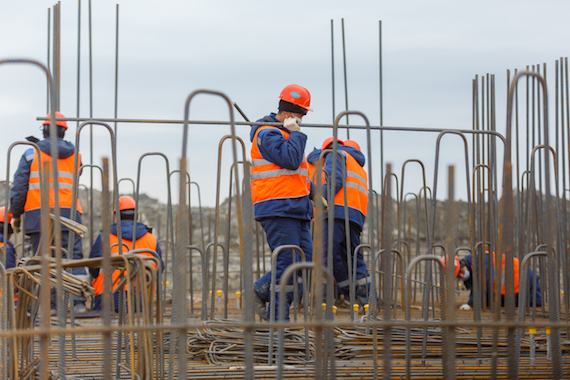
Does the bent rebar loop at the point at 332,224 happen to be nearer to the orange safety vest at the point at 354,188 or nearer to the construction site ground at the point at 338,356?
the construction site ground at the point at 338,356

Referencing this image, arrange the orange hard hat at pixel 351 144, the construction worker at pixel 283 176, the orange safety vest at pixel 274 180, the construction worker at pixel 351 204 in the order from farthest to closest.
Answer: the orange hard hat at pixel 351 144, the construction worker at pixel 351 204, the orange safety vest at pixel 274 180, the construction worker at pixel 283 176

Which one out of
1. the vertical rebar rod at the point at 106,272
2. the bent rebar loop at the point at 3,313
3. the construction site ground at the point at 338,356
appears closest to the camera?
the vertical rebar rod at the point at 106,272

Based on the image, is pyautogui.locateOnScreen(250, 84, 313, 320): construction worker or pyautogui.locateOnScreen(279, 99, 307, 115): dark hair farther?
pyautogui.locateOnScreen(279, 99, 307, 115): dark hair

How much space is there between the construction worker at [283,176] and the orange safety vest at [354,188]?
4.55 feet

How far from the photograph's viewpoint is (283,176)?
5086mm

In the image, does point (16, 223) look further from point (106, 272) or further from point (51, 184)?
point (106, 272)

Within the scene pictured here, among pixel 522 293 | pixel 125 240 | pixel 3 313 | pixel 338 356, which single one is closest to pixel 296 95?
pixel 338 356

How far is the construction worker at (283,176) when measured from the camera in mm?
4930

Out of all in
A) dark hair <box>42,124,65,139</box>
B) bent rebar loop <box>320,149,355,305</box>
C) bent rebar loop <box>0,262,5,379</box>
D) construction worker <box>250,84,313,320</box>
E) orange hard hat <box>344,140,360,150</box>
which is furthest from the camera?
orange hard hat <box>344,140,360,150</box>

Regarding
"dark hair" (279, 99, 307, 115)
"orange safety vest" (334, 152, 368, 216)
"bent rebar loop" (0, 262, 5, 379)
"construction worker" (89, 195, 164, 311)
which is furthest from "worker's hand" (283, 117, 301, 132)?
"bent rebar loop" (0, 262, 5, 379)

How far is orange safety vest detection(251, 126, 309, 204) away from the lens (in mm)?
5070

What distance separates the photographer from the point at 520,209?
22.1 ft

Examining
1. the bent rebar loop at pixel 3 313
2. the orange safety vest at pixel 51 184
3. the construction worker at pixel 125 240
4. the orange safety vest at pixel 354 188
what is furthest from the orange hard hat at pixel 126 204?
the bent rebar loop at pixel 3 313

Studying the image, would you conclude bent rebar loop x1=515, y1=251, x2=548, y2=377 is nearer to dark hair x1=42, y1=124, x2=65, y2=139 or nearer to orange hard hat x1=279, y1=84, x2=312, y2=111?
orange hard hat x1=279, y1=84, x2=312, y2=111
